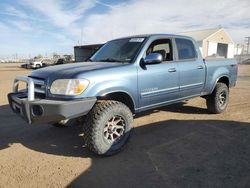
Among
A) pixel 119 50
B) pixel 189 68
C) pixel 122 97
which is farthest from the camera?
pixel 189 68

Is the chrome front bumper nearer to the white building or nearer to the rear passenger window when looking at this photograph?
the rear passenger window

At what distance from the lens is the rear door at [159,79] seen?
4.81 m

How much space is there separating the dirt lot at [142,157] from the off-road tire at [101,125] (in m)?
0.17

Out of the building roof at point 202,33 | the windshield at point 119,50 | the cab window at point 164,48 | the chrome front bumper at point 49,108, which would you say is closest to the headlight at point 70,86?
the chrome front bumper at point 49,108

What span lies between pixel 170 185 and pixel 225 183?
68cm

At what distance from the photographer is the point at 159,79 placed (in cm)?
505

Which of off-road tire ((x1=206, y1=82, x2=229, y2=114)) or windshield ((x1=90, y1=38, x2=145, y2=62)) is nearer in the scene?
windshield ((x1=90, y1=38, x2=145, y2=62))

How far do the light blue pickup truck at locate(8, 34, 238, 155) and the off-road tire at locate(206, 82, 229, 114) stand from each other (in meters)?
0.68

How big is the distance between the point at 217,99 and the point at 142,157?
3322mm

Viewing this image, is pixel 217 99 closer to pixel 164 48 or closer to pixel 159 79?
pixel 164 48

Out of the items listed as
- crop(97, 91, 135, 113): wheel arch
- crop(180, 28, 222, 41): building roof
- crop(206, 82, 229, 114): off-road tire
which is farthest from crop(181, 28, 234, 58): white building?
crop(97, 91, 135, 113): wheel arch

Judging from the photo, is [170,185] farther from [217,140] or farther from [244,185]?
[217,140]

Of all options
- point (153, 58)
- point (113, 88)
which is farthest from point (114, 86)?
point (153, 58)

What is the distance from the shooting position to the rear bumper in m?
3.79
